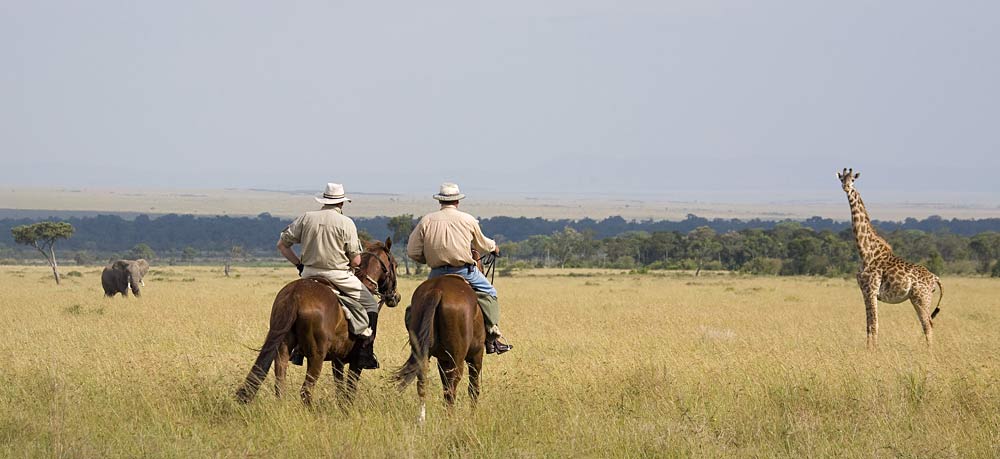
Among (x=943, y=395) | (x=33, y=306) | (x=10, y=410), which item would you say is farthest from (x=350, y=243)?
(x=33, y=306)

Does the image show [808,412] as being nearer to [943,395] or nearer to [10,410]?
[943,395]

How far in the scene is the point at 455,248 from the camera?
28.6 ft

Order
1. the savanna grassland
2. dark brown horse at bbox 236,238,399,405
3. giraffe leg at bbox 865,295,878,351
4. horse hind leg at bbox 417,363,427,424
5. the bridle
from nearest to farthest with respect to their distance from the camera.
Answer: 1. the savanna grassland
2. horse hind leg at bbox 417,363,427,424
3. dark brown horse at bbox 236,238,399,405
4. the bridle
5. giraffe leg at bbox 865,295,878,351

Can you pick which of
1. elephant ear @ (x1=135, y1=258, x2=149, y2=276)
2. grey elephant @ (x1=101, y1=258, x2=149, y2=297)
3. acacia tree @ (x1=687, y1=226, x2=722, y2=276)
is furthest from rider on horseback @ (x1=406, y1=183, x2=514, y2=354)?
acacia tree @ (x1=687, y1=226, x2=722, y2=276)

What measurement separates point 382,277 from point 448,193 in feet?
3.49

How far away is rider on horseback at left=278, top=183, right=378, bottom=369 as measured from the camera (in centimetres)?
873

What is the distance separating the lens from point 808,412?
8.58 meters

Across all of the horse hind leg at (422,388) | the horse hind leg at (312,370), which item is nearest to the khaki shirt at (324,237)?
the horse hind leg at (312,370)

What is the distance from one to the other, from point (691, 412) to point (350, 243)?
2.94 metres

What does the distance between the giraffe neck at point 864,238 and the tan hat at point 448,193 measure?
299 inches

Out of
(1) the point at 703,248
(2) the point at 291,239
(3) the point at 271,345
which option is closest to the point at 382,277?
(2) the point at 291,239

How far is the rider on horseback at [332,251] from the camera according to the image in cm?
873

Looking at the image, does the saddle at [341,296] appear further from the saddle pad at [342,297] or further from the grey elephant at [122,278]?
the grey elephant at [122,278]

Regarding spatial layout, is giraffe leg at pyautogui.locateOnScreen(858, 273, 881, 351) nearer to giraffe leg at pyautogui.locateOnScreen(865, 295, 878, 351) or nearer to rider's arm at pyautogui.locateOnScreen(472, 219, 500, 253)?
giraffe leg at pyautogui.locateOnScreen(865, 295, 878, 351)
